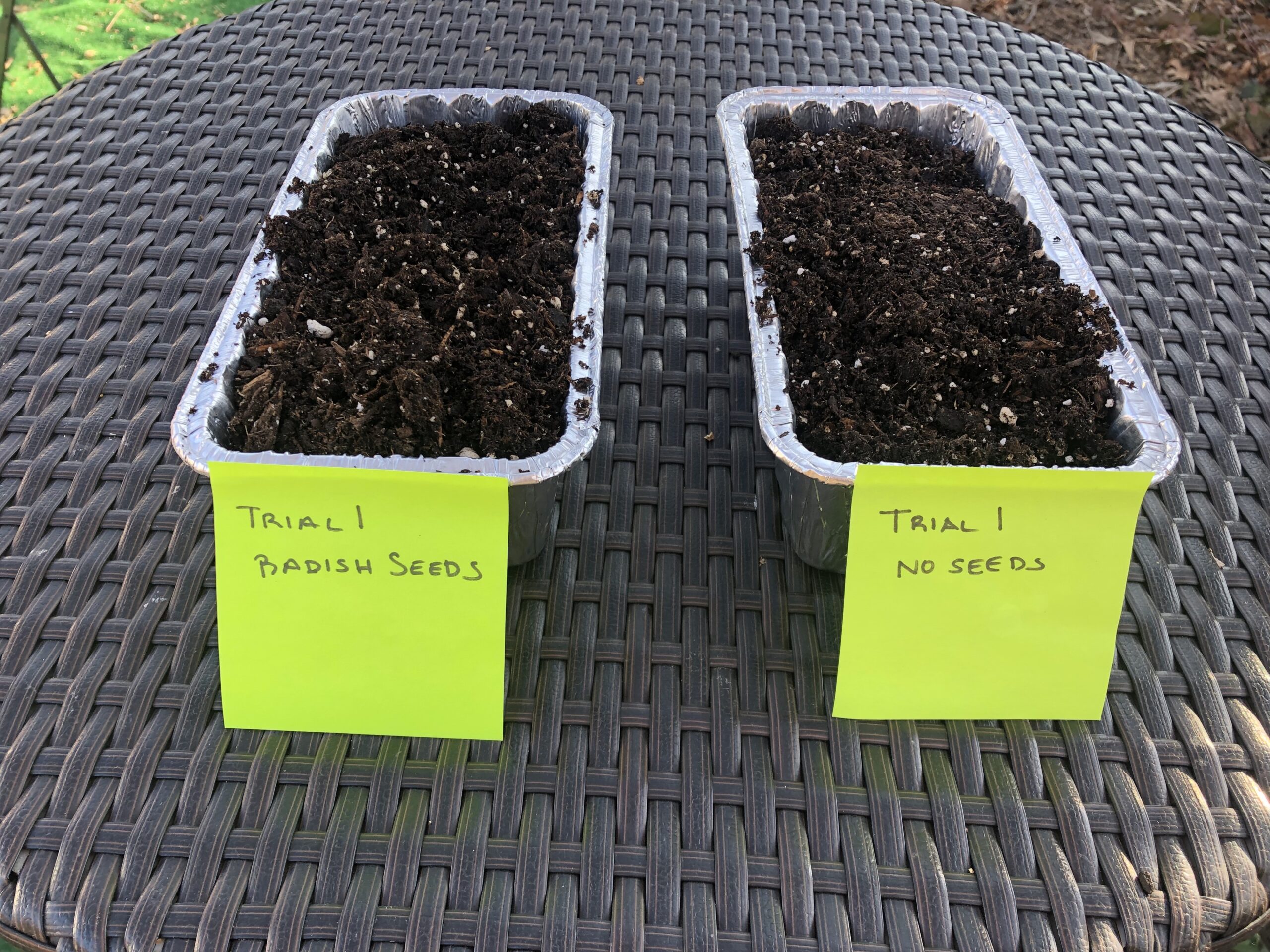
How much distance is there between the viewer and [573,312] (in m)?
0.61

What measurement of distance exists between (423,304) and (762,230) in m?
0.28

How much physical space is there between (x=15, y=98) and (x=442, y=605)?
2171 mm

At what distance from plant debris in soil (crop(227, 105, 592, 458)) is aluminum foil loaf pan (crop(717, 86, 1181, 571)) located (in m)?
0.13

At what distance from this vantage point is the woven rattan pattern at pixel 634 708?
1.43 ft

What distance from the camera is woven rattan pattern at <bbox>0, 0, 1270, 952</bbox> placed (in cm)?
44

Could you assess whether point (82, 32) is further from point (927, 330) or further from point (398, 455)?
point (927, 330)

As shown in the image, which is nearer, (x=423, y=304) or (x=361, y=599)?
(x=361, y=599)

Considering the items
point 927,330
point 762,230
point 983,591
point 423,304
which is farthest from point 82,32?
point 983,591

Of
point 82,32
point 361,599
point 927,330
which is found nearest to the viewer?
point 361,599

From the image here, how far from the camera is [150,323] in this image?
71 centimetres

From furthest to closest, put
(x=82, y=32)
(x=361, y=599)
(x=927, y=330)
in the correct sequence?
(x=82, y=32)
(x=927, y=330)
(x=361, y=599)

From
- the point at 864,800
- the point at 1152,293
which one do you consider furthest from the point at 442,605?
the point at 1152,293

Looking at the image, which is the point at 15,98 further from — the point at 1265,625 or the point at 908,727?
the point at 1265,625

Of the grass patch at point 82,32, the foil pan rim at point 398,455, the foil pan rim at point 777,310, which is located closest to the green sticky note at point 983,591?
the foil pan rim at point 777,310
